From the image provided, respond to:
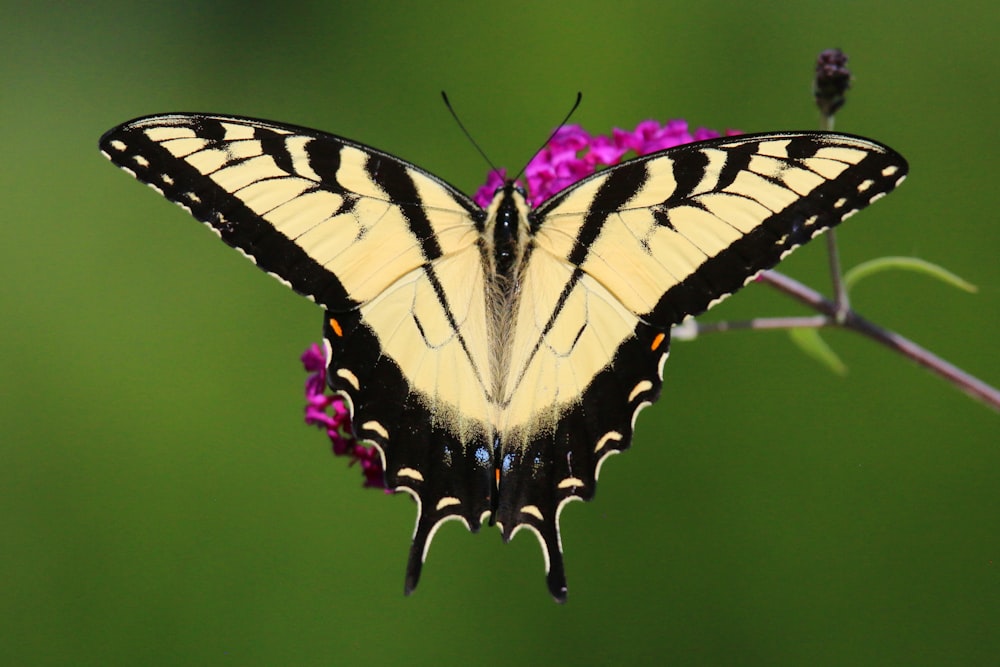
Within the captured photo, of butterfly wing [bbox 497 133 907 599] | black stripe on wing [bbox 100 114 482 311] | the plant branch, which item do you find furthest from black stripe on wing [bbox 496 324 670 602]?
black stripe on wing [bbox 100 114 482 311]

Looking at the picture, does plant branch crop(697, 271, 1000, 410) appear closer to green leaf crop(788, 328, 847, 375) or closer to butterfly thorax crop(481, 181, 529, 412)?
green leaf crop(788, 328, 847, 375)

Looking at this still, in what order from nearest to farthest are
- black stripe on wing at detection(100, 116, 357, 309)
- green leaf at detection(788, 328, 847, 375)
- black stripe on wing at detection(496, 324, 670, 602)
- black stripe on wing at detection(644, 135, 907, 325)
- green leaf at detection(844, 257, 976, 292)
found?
black stripe on wing at detection(644, 135, 907, 325) < black stripe on wing at detection(100, 116, 357, 309) < black stripe on wing at detection(496, 324, 670, 602) < green leaf at detection(844, 257, 976, 292) < green leaf at detection(788, 328, 847, 375)

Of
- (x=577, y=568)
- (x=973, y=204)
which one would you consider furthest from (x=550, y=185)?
(x=973, y=204)

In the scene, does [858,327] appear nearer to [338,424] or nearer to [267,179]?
[338,424]

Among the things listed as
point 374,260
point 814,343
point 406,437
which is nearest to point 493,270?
point 374,260

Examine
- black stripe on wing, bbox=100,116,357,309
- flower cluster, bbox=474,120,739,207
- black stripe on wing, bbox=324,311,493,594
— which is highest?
flower cluster, bbox=474,120,739,207

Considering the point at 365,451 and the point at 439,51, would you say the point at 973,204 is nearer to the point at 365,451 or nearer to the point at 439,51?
the point at 439,51
